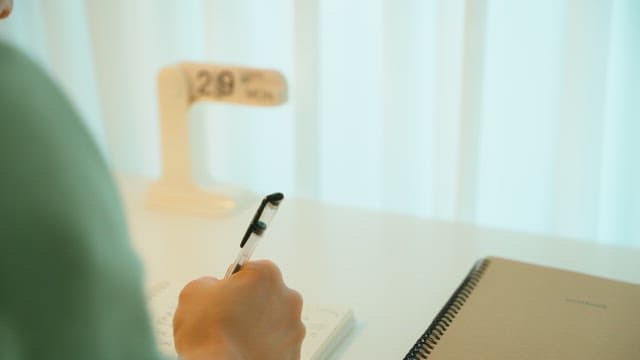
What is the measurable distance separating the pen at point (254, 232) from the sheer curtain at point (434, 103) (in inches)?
33.1

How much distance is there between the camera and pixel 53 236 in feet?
1.23

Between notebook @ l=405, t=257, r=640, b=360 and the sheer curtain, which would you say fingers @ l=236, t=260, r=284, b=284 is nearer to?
notebook @ l=405, t=257, r=640, b=360

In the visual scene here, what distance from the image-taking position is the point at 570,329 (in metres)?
0.74

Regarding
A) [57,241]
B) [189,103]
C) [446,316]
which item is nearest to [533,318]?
[446,316]

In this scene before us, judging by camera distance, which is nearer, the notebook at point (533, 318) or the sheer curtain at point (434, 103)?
the notebook at point (533, 318)

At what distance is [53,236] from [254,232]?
A: 325mm

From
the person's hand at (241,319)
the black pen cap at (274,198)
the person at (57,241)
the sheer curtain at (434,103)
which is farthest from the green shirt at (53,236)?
the sheer curtain at (434,103)

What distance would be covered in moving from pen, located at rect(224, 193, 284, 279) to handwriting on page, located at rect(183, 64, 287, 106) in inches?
16.3

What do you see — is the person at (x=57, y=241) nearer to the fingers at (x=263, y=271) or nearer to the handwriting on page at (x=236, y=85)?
the fingers at (x=263, y=271)

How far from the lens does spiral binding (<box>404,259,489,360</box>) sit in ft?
2.28

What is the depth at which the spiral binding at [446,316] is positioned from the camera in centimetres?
69

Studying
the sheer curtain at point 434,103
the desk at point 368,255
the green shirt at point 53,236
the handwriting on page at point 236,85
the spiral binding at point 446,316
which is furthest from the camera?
the sheer curtain at point 434,103

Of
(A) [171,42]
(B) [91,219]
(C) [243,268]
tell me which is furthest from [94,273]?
(A) [171,42]

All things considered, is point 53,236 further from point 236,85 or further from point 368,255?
point 236,85
